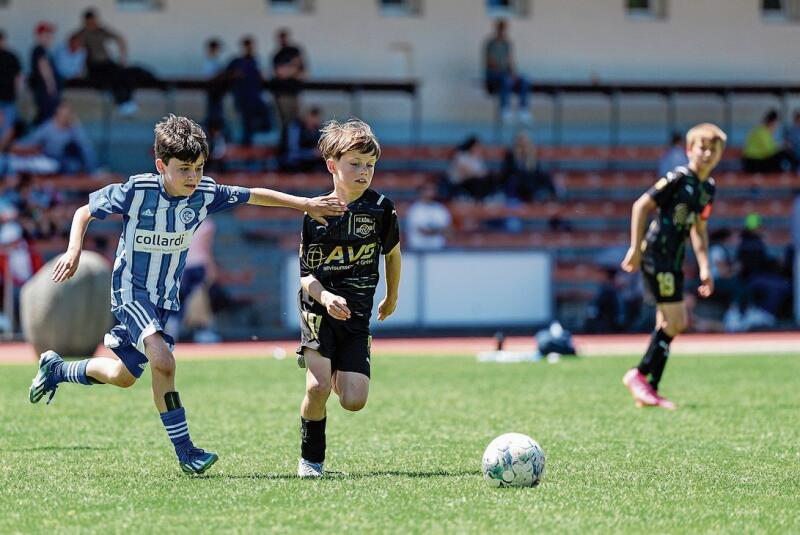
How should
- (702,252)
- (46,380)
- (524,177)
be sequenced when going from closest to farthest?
1. (46,380)
2. (702,252)
3. (524,177)

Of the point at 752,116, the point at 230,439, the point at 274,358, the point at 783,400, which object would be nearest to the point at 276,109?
the point at 274,358

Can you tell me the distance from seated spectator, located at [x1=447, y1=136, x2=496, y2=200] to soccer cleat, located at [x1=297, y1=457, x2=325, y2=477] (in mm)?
17249

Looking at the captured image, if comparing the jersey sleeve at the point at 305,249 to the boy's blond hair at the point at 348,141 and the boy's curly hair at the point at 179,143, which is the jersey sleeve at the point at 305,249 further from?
the boy's curly hair at the point at 179,143

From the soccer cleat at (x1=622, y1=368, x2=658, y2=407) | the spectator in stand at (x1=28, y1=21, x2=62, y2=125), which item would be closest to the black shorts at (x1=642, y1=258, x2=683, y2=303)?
the soccer cleat at (x1=622, y1=368, x2=658, y2=407)

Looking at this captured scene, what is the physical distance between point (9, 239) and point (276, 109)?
6236 millimetres

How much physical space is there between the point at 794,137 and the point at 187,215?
864 inches

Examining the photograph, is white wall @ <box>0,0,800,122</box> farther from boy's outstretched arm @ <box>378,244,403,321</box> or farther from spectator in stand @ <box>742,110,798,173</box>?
boy's outstretched arm @ <box>378,244,403,321</box>

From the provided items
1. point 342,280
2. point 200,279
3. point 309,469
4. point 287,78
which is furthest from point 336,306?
point 287,78

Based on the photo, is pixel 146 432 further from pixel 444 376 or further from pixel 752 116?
pixel 752 116

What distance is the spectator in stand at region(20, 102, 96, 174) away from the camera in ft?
75.1

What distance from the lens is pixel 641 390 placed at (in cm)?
1127

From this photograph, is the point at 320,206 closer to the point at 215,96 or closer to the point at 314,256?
the point at 314,256

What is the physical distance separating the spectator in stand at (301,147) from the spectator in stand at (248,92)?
480 millimetres

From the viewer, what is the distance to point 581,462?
8.03 meters
